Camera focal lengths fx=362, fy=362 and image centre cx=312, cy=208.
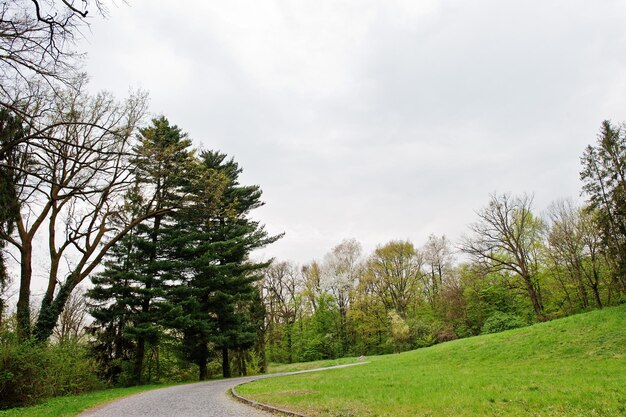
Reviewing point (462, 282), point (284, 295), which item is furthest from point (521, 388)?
point (284, 295)

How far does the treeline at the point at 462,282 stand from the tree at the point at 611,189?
0.06 metres

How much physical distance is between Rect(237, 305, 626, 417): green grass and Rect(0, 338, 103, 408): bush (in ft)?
25.1

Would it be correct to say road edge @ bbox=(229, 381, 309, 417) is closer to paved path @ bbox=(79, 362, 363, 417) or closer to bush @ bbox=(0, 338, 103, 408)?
paved path @ bbox=(79, 362, 363, 417)

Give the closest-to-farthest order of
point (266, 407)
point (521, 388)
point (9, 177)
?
1. point (521, 388)
2. point (266, 407)
3. point (9, 177)

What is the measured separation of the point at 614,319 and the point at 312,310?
36.6m

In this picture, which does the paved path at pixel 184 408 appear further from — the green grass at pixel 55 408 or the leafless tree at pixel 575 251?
the leafless tree at pixel 575 251

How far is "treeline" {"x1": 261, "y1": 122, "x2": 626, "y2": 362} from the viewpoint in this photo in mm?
23125

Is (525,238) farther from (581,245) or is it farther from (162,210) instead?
(162,210)

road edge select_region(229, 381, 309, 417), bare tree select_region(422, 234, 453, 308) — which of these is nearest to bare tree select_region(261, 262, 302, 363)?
bare tree select_region(422, 234, 453, 308)

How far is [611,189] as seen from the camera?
2200cm

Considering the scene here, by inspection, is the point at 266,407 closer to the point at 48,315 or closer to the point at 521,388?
the point at 521,388

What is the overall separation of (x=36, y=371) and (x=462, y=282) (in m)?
39.7

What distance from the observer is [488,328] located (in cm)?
3300

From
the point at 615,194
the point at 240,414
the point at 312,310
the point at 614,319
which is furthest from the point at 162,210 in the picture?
the point at 312,310
